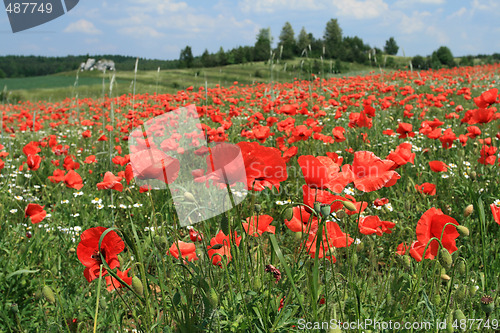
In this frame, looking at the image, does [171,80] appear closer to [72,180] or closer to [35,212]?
[72,180]

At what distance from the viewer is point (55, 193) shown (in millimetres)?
3842

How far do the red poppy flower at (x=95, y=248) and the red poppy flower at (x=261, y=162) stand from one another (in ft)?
1.69

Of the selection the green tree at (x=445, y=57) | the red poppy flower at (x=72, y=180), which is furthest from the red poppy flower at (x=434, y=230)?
the green tree at (x=445, y=57)

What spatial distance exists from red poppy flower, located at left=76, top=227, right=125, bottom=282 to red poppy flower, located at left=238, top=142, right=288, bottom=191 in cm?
51

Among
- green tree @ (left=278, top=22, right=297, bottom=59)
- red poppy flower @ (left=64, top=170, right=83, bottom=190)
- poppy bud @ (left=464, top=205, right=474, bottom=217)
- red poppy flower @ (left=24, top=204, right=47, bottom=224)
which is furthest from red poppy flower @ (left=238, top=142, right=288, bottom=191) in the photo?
green tree @ (left=278, top=22, right=297, bottom=59)

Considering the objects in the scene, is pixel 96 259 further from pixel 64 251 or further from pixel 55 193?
pixel 55 193

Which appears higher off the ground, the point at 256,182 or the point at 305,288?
the point at 256,182

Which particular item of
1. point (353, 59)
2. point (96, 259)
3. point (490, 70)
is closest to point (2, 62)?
point (353, 59)

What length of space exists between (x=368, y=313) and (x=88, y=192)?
3.16 meters

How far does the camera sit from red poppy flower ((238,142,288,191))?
3.70 feet

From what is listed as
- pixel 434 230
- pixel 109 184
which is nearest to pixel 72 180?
pixel 109 184

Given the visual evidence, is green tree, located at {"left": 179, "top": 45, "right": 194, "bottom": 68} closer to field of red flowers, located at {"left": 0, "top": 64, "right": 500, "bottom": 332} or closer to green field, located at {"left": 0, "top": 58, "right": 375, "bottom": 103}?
green field, located at {"left": 0, "top": 58, "right": 375, "bottom": 103}

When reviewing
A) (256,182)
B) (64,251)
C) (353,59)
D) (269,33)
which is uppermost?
(353,59)

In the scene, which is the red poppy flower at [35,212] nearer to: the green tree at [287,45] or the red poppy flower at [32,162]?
the red poppy flower at [32,162]
